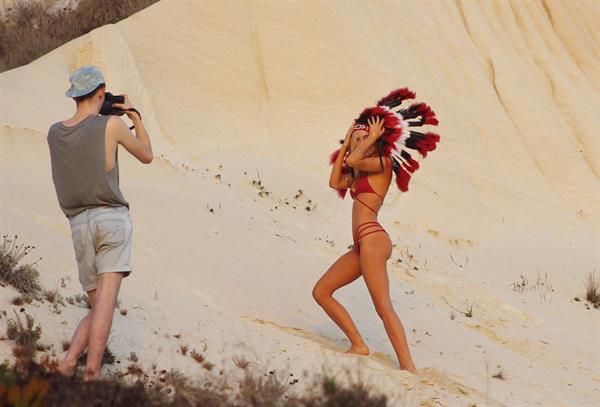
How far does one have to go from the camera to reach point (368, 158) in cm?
766

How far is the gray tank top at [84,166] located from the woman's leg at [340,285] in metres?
2.12

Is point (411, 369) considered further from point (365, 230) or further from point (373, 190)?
point (373, 190)

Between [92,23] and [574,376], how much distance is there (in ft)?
35.0

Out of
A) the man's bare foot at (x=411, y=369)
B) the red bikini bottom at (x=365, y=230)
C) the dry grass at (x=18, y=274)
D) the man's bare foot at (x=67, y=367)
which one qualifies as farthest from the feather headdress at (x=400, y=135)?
the man's bare foot at (x=67, y=367)

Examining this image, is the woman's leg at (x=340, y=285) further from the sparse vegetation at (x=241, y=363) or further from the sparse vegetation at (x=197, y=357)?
the sparse vegetation at (x=197, y=357)

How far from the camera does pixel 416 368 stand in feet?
26.2

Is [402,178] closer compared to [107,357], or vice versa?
[107,357]

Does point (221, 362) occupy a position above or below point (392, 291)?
below

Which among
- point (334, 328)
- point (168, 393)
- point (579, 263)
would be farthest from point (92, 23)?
point (168, 393)

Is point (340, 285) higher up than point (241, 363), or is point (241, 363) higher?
→ point (340, 285)

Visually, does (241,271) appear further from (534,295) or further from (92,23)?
(92,23)

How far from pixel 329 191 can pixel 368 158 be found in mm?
6276

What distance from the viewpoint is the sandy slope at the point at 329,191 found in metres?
8.40

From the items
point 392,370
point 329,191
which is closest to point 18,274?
point 392,370
